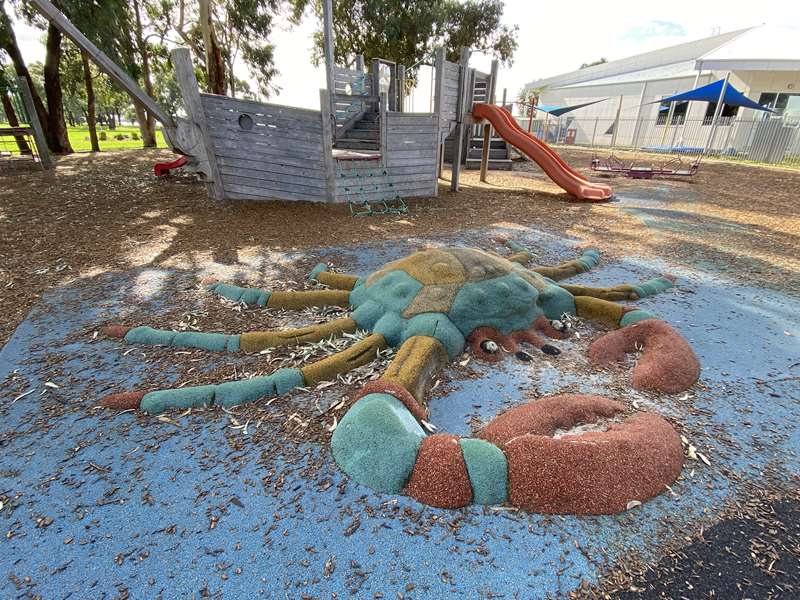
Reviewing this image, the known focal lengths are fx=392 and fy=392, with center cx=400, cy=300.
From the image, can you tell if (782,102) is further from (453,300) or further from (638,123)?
(453,300)

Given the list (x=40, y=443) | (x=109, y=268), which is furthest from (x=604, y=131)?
(x=40, y=443)

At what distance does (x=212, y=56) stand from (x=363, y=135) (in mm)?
5939

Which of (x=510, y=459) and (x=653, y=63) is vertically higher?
(x=653, y=63)

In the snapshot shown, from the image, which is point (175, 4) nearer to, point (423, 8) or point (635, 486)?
point (423, 8)

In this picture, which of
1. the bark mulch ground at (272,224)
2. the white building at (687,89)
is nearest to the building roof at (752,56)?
the white building at (687,89)

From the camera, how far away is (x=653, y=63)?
2873 centimetres

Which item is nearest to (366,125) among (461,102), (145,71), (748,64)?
(461,102)

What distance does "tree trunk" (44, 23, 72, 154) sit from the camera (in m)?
13.5

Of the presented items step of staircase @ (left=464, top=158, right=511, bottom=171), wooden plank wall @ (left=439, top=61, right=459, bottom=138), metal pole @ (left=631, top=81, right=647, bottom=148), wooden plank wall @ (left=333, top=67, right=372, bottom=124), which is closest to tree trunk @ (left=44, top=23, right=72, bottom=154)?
wooden plank wall @ (left=333, top=67, right=372, bottom=124)

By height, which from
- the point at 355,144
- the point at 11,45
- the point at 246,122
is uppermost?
the point at 11,45

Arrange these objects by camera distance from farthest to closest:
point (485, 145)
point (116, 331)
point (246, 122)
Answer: point (485, 145) < point (246, 122) < point (116, 331)

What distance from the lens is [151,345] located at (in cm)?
336

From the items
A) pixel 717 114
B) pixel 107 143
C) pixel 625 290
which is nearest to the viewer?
pixel 625 290

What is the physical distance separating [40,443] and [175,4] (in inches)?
912
